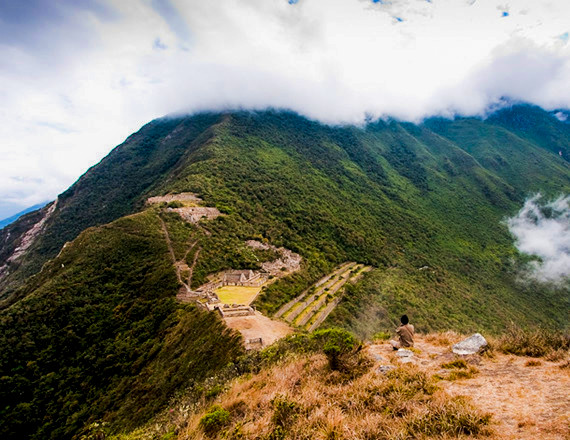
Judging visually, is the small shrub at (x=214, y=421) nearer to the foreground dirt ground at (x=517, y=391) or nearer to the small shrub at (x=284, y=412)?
the small shrub at (x=284, y=412)

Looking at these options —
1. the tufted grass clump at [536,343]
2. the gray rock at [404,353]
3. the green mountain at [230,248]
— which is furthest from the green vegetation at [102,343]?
the tufted grass clump at [536,343]

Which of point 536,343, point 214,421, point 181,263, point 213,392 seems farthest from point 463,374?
point 181,263

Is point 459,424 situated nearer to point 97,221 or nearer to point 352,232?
point 352,232

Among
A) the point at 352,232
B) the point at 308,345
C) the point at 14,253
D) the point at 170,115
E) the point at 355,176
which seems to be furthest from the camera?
the point at 170,115

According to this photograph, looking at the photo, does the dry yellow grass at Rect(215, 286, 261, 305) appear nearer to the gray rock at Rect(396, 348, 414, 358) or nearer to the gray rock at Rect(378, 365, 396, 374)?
the gray rock at Rect(396, 348, 414, 358)

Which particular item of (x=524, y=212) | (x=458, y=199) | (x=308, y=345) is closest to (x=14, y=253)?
(x=308, y=345)

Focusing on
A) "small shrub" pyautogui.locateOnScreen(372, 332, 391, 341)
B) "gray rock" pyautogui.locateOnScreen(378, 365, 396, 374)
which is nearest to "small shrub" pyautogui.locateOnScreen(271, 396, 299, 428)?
"gray rock" pyautogui.locateOnScreen(378, 365, 396, 374)
